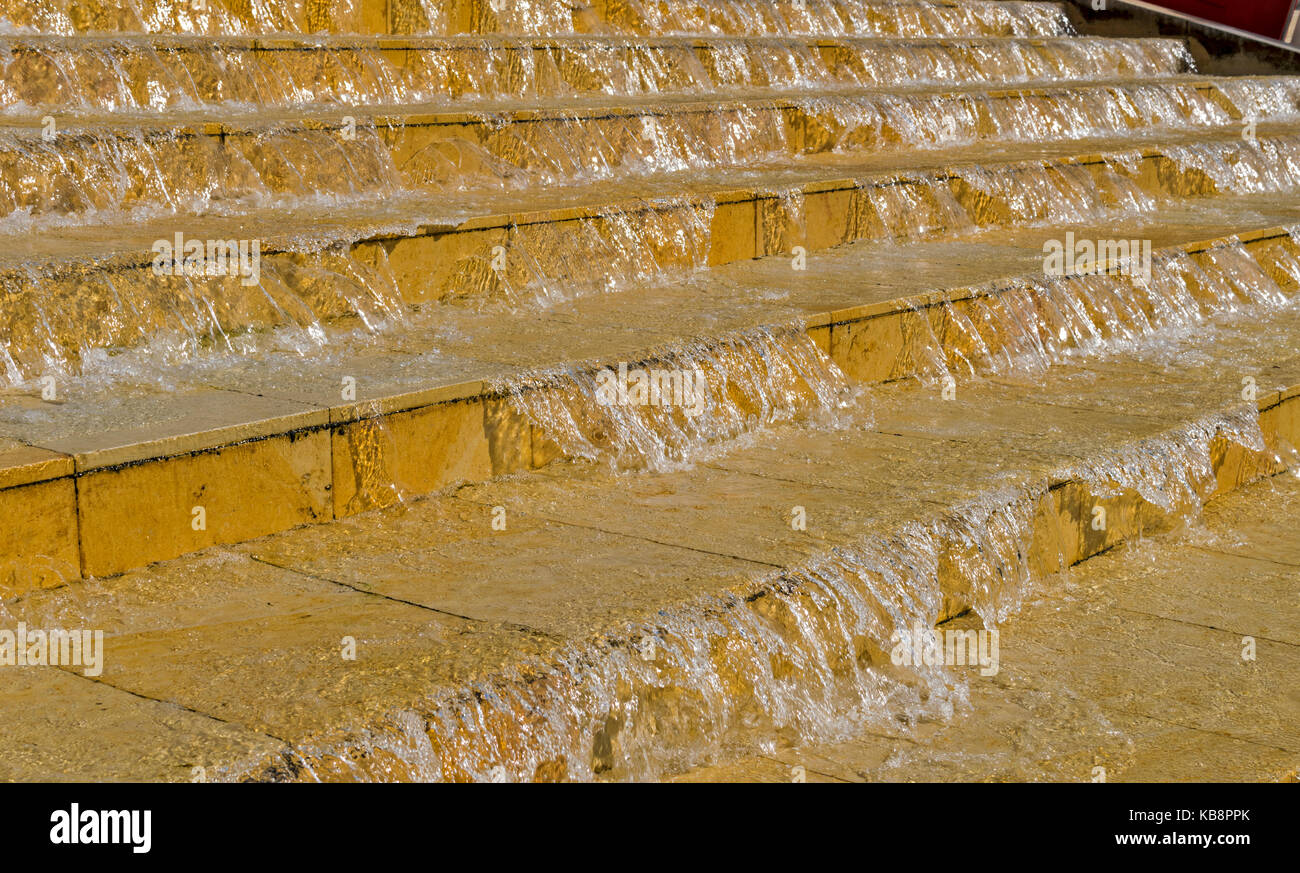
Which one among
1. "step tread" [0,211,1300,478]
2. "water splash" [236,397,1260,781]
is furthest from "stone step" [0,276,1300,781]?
"step tread" [0,211,1300,478]

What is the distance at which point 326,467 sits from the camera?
12.8 feet

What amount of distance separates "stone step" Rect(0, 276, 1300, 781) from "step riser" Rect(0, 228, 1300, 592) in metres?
0.07

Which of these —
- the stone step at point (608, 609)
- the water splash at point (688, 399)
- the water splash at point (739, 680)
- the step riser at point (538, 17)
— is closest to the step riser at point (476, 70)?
the step riser at point (538, 17)

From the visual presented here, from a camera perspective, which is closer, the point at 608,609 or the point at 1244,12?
the point at 608,609

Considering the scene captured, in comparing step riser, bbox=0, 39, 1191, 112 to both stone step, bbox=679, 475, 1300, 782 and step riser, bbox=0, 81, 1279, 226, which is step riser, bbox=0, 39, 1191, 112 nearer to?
step riser, bbox=0, 81, 1279, 226

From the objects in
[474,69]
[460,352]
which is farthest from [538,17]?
[460,352]

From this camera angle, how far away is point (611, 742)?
3135mm

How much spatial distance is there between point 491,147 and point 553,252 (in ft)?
3.82

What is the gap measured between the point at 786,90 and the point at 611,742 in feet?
22.7

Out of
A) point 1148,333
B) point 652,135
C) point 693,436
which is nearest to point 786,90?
point 652,135

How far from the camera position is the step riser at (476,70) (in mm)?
6320

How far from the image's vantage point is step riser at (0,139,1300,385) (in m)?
4.46

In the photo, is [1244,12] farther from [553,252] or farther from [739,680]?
[739,680]
